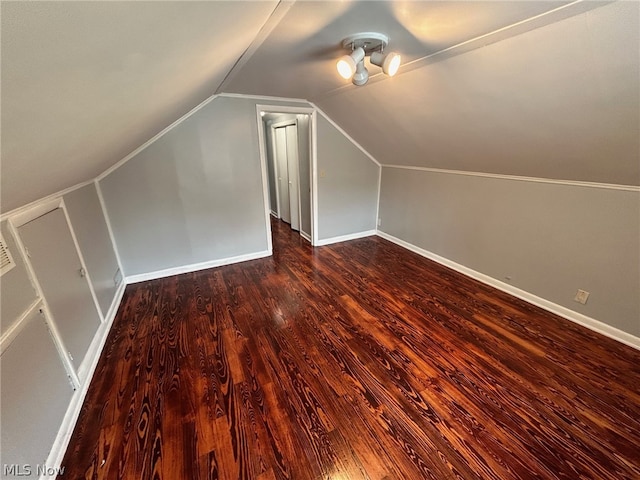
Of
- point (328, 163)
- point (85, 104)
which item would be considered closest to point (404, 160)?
point (328, 163)

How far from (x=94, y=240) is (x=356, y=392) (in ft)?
8.31

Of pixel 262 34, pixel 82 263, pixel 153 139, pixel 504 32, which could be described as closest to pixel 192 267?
pixel 82 263

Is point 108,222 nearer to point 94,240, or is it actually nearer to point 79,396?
point 94,240

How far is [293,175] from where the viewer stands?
4.68m

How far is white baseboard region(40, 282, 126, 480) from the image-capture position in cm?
135

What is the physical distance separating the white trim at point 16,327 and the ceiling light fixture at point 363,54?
7.02 feet

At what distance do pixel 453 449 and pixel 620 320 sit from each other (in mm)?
1858

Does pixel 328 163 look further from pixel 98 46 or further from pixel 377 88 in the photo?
pixel 98 46

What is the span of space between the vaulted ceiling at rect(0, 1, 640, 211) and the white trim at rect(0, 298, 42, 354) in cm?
51

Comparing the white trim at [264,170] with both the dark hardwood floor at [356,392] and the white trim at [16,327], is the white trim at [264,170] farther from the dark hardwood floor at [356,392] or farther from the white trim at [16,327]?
the white trim at [16,327]

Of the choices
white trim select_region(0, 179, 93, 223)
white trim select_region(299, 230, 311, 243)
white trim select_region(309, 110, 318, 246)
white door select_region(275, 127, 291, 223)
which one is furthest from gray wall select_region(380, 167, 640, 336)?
white trim select_region(0, 179, 93, 223)

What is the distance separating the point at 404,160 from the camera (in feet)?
12.1

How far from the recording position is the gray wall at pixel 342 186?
3832 millimetres

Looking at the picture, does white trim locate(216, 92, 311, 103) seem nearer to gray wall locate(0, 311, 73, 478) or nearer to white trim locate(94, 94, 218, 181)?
white trim locate(94, 94, 218, 181)
